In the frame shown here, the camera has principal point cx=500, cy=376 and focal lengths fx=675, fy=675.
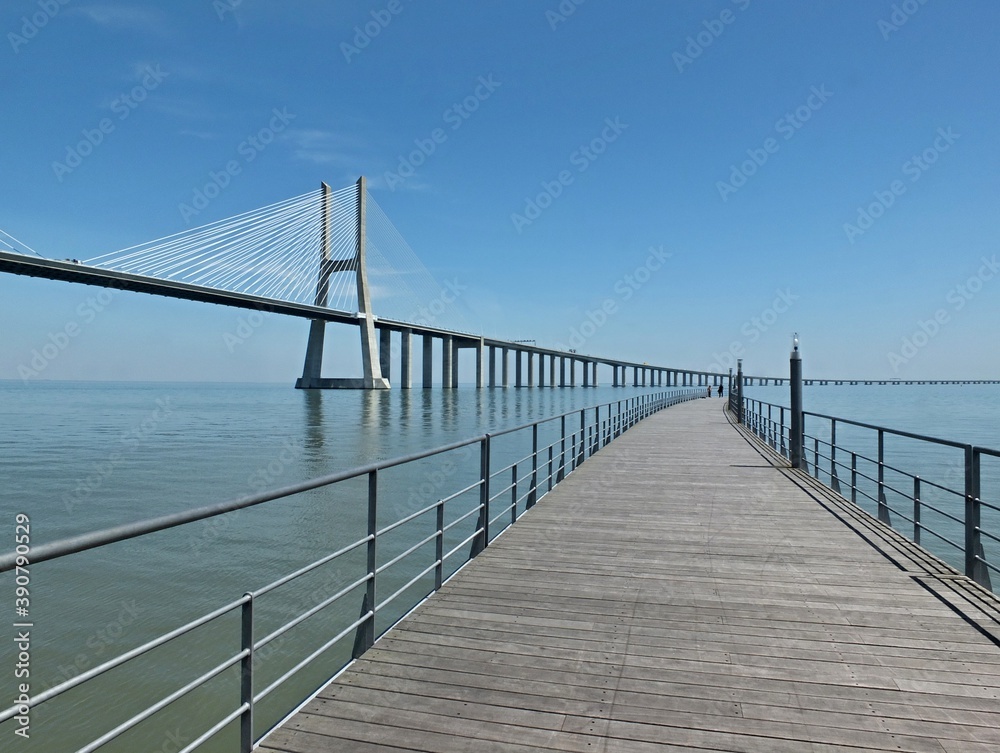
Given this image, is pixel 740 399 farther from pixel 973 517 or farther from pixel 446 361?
pixel 446 361

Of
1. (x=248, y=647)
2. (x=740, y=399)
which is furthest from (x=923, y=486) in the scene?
(x=248, y=647)

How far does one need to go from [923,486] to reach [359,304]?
162 ft

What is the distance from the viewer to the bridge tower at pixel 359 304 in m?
59.9

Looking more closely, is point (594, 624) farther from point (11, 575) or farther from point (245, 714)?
point (11, 575)

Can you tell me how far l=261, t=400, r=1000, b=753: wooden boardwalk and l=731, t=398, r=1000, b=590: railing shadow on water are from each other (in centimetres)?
43

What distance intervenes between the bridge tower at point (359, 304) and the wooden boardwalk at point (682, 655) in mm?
55521

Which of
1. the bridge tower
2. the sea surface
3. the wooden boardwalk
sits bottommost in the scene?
the sea surface

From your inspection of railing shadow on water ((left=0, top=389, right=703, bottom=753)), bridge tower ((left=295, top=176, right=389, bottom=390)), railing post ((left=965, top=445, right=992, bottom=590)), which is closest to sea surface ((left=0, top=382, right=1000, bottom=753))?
railing shadow on water ((left=0, top=389, right=703, bottom=753))

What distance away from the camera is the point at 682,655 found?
11.3 ft

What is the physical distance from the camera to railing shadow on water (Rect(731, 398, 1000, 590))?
186 inches

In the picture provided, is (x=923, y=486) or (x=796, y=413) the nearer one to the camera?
(x=796, y=413)

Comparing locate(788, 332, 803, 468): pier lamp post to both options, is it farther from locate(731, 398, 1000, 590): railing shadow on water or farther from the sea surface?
the sea surface

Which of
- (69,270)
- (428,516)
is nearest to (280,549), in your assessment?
(428,516)

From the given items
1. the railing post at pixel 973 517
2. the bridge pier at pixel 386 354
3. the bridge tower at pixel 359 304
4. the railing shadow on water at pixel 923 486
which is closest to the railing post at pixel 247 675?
the railing shadow on water at pixel 923 486
